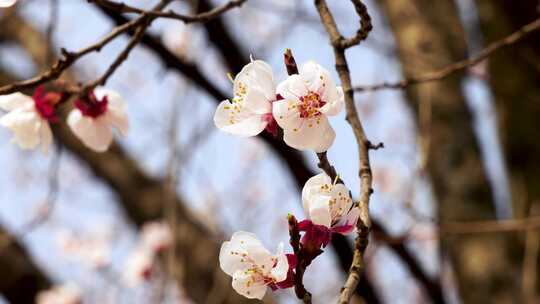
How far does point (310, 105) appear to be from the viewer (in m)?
0.71

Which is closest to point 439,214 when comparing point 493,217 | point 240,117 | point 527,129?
point 493,217

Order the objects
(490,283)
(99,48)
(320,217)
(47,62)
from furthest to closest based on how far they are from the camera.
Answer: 1. (490,283)
2. (47,62)
3. (99,48)
4. (320,217)

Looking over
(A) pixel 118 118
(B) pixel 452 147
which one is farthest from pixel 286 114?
(B) pixel 452 147

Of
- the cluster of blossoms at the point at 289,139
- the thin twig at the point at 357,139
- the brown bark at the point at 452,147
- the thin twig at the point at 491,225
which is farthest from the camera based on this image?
the brown bark at the point at 452,147

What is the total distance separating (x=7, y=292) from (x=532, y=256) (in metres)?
1.70

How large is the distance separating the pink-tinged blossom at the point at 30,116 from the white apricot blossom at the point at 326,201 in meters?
0.55

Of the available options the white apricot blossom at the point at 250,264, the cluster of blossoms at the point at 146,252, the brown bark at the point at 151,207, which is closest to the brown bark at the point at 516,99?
the brown bark at the point at 151,207

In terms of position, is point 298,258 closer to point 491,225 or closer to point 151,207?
point 491,225

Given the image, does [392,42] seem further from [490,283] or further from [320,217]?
[320,217]

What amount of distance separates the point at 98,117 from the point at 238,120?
0.46 meters

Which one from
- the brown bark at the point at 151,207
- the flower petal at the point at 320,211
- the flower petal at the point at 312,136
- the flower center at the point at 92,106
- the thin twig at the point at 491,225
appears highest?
the flower petal at the point at 312,136

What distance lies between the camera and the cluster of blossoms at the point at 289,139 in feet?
2.11

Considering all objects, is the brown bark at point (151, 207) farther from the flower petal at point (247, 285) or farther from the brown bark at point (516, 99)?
the flower petal at point (247, 285)

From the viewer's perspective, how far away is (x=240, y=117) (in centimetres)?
72
